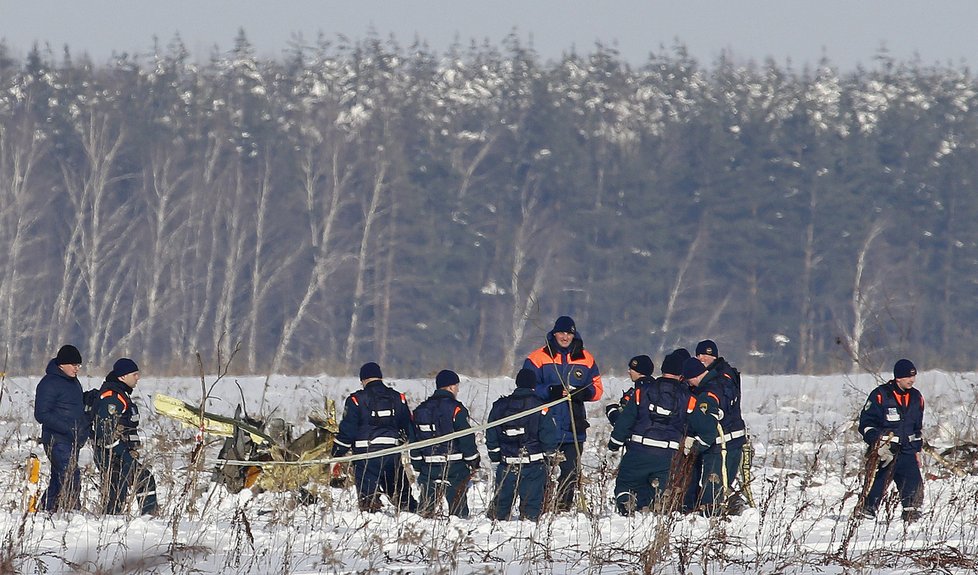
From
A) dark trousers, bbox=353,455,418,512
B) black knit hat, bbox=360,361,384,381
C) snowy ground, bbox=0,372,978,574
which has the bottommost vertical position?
snowy ground, bbox=0,372,978,574

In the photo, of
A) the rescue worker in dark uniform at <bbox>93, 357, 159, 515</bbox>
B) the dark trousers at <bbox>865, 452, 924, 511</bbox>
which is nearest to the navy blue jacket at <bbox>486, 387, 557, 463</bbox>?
the dark trousers at <bbox>865, 452, 924, 511</bbox>

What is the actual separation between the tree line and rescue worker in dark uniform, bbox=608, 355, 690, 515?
34769mm

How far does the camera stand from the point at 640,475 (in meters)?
11.2

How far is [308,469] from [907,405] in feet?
16.9

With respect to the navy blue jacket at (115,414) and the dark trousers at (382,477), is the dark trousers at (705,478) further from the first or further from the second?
the navy blue jacket at (115,414)

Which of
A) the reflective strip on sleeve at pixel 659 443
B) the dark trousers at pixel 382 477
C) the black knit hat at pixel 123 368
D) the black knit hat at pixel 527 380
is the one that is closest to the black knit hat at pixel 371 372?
the dark trousers at pixel 382 477

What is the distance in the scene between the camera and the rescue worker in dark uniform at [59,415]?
1105cm

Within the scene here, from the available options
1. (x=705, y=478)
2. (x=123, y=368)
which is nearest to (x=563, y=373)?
(x=705, y=478)

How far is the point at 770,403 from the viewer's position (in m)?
20.2

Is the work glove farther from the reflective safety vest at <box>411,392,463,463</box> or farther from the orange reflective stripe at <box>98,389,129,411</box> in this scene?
the orange reflective stripe at <box>98,389,129,411</box>

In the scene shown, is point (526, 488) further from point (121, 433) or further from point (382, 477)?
point (121, 433)

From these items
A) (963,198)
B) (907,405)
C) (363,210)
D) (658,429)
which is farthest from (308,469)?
(963,198)

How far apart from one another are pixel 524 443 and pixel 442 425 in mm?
742

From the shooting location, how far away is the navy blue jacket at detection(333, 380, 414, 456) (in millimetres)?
11602
